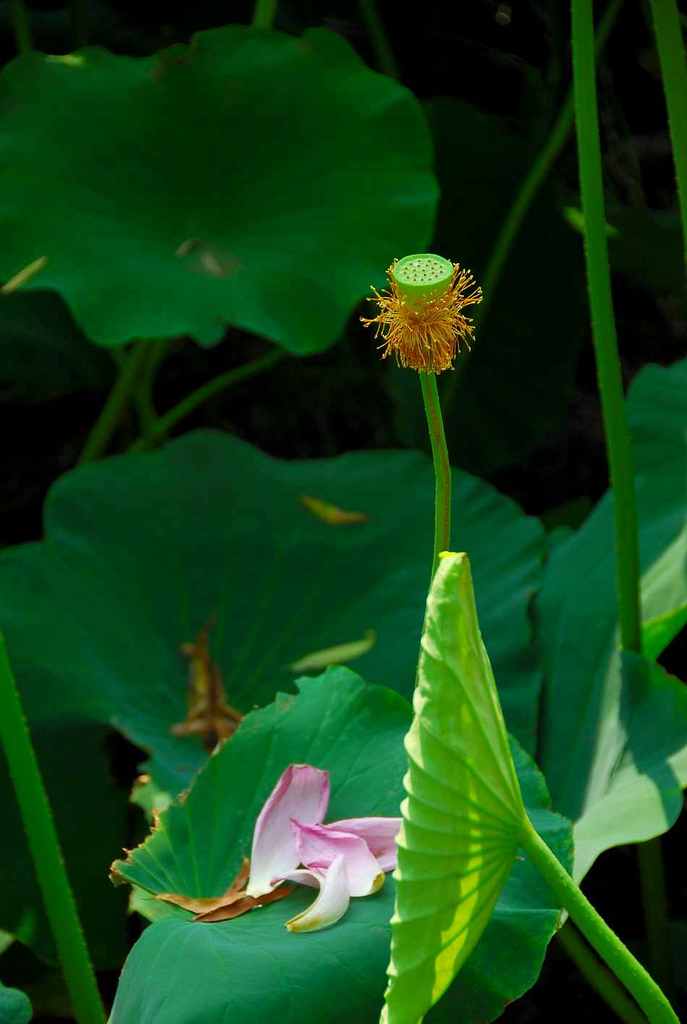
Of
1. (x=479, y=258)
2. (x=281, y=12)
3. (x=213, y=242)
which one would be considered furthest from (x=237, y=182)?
(x=281, y=12)

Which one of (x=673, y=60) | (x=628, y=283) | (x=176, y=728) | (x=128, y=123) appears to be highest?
(x=673, y=60)

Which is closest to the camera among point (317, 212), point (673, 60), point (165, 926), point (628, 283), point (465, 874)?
point (465, 874)

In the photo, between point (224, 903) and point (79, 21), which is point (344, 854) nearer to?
point (224, 903)

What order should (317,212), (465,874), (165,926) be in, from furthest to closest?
(317,212), (165,926), (465,874)

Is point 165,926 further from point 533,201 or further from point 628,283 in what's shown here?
point 628,283

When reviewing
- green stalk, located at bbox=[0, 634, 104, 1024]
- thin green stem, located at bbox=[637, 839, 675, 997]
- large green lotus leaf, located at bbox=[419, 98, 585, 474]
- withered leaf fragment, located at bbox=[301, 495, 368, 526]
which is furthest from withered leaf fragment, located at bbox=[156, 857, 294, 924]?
large green lotus leaf, located at bbox=[419, 98, 585, 474]

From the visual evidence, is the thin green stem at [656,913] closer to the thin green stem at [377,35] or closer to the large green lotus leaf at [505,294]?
the large green lotus leaf at [505,294]

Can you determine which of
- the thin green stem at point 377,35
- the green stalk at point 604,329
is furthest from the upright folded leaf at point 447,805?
the thin green stem at point 377,35

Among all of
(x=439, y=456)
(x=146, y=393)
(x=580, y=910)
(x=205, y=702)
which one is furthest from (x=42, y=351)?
(x=580, y=910)
